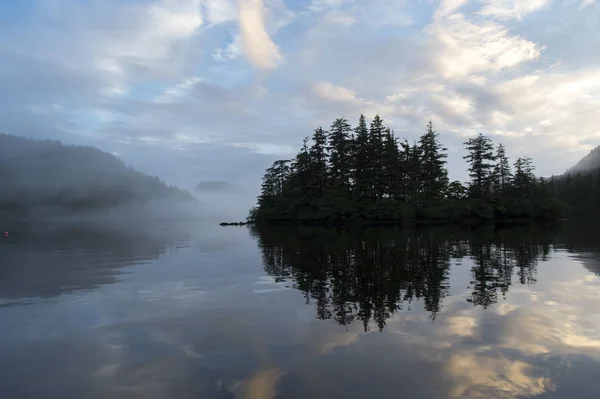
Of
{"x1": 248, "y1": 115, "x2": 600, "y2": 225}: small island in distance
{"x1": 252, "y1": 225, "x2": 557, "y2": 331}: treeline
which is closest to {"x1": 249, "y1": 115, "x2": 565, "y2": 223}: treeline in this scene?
{"x1": 248, "y1": 115, "x2": 600, "y2": 225}: small island in distance

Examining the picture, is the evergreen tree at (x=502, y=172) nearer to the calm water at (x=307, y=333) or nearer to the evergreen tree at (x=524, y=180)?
the evergreen tree at (x=524, y=180)

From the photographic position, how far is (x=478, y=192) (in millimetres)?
70562

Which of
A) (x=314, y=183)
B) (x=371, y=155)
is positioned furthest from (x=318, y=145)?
(x=371, y=155)

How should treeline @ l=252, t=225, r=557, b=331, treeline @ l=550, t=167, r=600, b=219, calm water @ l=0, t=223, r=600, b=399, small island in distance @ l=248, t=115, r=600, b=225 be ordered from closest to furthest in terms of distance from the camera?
calm water @ l=0, t=223, r=600, b=399 < treeline @ l=252, t=225, r=557, b=331 < small island in distance @ l=248, t=115, r=600, b=225 < treeline @ l=550, t=167, r=600, b=219

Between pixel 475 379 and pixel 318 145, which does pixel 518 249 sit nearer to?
pixel 475 379

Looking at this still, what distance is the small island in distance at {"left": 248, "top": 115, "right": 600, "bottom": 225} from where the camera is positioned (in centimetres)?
6931

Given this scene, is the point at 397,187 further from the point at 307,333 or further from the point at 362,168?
the point at 307,333

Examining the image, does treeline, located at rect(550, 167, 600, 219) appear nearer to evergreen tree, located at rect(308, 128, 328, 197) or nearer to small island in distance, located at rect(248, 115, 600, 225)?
small island in distance, located at rect(248, 115, 600, 225)

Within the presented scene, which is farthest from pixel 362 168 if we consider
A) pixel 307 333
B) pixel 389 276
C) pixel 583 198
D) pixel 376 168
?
pixel 583 198

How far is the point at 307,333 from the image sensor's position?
9805 mm

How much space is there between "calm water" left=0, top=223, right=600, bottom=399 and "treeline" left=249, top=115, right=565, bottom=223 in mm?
50864

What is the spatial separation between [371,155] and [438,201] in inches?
560

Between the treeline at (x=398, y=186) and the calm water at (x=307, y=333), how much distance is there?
50.9 m

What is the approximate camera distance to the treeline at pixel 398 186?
228ft
